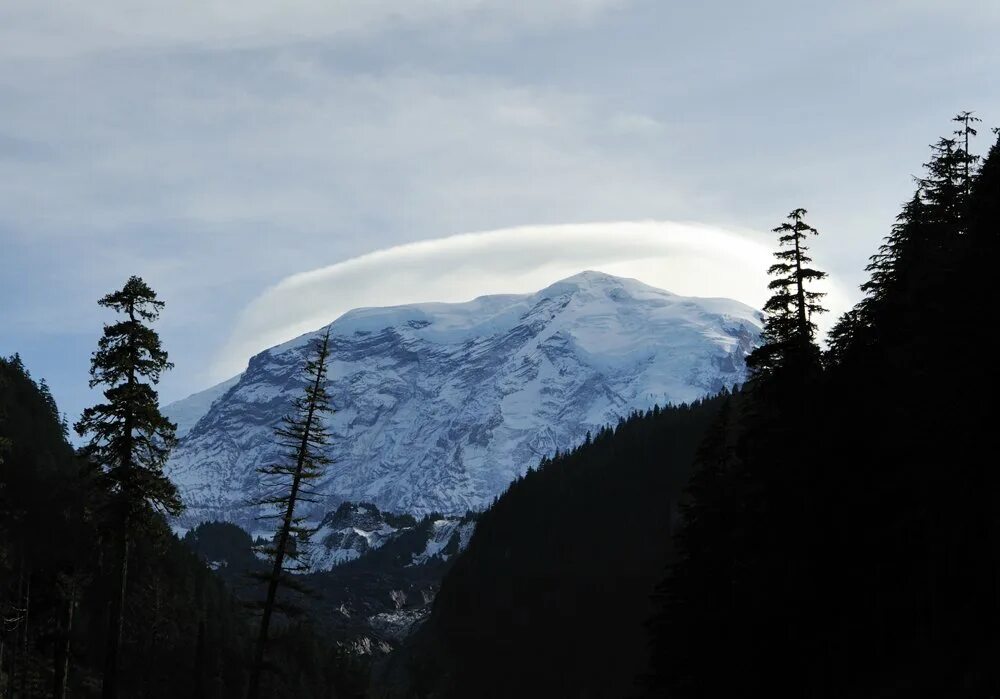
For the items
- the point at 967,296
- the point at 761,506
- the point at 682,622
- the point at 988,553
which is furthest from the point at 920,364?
the point at 682,622

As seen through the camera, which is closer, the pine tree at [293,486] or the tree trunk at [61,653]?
the pine tree at [293,486]

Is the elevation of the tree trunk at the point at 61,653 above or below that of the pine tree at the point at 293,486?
below

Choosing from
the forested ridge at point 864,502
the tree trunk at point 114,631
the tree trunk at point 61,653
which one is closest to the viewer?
the tree trunk at point 114,631

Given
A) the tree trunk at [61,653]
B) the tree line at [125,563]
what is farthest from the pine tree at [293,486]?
the tree trunk at [61,653]

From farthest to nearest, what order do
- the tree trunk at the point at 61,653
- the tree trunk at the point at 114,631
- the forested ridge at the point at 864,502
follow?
the tree trunk at the point at 61,653
the forested ridge at the point at 864,502
the tree trunk at the point at 114,631

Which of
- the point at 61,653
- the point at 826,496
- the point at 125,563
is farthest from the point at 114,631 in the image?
the point at 826,496

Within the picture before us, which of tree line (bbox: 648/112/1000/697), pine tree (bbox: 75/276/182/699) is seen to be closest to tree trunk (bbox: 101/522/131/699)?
pine tree (bbox: 75/276/182/699)

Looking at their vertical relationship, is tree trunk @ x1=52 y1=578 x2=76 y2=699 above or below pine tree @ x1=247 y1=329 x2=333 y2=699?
below

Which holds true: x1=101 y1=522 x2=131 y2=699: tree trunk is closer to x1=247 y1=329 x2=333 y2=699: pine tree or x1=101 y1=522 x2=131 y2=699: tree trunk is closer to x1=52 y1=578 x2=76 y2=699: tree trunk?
x1=247 y1=329 x2=333 y2=699: pine tree

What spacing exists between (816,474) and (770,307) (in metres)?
6.53

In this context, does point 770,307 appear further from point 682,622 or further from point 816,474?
point 682,622

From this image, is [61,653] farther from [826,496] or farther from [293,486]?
[826,496]

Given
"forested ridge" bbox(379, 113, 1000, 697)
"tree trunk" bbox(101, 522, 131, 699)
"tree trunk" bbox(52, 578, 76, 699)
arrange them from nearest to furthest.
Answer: "tree trunk" bbox(101, 522, 131, 699) → "forested ridge" bbox(379, 113, 1000, 697) → "tree trunk" bbox(52, 578, 76, 699)

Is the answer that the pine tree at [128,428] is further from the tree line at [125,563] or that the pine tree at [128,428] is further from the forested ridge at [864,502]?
the forested ridge at [864,502]
